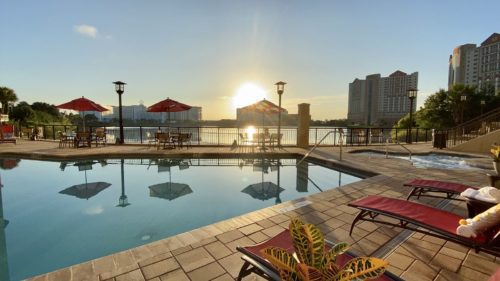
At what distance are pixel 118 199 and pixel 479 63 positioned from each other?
8110 centimetres

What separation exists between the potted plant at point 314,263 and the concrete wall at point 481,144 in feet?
44.6

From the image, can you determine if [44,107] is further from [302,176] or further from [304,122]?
[302,176]

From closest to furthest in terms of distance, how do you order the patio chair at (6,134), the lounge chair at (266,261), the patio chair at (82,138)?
the lounge chair at (266,261)
the patio chair at (82,138)
the patio chair at (6,134)

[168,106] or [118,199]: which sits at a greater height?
[168,106]

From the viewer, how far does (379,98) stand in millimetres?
58000

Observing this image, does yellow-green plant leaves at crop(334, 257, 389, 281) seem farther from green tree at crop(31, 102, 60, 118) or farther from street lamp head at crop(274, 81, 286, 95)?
green tree at crop(31, 102, 60, 118)

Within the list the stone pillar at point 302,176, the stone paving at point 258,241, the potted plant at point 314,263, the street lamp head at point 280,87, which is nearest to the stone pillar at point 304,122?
the street lamp head at point 280,87

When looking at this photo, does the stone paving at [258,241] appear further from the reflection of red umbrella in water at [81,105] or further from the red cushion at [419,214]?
the reflection of red umbrella in water at [81,105]

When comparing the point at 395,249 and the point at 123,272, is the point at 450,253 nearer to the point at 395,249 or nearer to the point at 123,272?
the point at 395,249

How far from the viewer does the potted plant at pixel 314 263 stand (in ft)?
2.75

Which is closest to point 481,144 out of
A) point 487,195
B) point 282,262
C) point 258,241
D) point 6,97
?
point 487,195

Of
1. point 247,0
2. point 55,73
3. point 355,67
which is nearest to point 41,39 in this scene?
point 55,73

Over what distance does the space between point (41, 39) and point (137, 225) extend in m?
9.35

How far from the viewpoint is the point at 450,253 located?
90.0 inches
